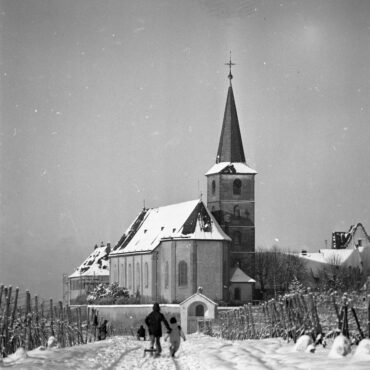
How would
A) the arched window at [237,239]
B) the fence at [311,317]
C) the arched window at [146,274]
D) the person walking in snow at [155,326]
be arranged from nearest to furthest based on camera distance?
1. the fence at [311,317]
2. the person walking in snow at [155,326]
3. the arched window at [146,274]
4. the arched window at [237,239]

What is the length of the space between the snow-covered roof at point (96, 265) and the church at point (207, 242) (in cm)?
1195

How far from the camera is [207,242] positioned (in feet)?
231

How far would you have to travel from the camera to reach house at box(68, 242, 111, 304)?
3735 inches

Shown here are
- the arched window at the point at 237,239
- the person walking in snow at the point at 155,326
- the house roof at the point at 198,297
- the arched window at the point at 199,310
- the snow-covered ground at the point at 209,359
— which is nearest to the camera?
the snow-covered ground at the point at 209,359

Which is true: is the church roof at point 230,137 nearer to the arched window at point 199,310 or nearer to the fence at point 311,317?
the arched window at point 199,310

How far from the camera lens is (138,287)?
7856cm

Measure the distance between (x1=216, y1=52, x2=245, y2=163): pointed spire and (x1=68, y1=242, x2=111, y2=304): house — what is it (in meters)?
25.5

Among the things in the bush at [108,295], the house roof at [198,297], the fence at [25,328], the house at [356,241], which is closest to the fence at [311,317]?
the fence at [25,328]

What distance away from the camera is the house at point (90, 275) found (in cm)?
9488

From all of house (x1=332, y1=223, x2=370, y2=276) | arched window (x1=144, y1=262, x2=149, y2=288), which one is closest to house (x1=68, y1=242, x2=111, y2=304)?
arched window (x1=144, y1=262, x2=149, y2=288)

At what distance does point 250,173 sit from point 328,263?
116ft

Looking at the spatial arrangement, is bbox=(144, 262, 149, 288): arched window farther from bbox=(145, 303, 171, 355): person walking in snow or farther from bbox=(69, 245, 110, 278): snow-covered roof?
bbox=(145, 303, 171, 355): person walking in snow

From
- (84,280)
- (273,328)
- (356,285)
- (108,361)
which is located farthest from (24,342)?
(84,280)

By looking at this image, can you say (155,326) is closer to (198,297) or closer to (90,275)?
(198,297)
